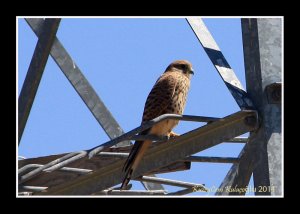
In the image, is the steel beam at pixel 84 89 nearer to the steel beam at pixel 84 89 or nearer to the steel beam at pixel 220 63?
the steel beam at pixel 84 89

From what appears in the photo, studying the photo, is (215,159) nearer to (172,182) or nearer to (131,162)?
(131,162)

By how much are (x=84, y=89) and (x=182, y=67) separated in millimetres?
1336

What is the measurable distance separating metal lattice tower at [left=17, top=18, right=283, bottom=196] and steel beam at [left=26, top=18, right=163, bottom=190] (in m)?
0.41

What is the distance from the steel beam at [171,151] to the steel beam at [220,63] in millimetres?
88

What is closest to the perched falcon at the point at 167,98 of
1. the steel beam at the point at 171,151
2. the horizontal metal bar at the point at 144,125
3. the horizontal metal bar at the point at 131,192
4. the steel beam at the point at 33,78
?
the horizontal metal bar at the point at 131,192

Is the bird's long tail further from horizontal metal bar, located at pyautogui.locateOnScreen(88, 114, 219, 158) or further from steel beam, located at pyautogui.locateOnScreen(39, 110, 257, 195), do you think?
horizontal metal bar, located at pyautogui.locateOnScreen(88, 114, 219, 158)

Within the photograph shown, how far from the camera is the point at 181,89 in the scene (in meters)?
6.67

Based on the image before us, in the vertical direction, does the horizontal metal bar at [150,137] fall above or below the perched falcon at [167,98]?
below

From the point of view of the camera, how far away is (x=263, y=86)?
4324 mm

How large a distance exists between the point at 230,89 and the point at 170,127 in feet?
6.09

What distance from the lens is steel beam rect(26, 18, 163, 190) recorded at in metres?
5.98

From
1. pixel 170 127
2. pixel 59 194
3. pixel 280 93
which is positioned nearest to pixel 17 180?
pixel 59 194

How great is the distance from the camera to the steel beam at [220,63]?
14.6 ft

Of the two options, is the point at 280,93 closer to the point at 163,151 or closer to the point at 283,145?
the point at 283,145
